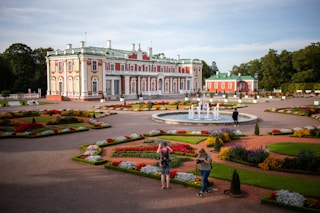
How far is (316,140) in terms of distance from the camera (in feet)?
56.5

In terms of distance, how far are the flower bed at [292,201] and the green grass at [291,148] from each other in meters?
5.96

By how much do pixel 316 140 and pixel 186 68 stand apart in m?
65.4

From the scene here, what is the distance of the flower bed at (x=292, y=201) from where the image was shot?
7.95m

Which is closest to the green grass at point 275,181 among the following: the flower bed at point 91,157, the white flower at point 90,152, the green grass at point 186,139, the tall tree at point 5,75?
the flower bed at point 91,157

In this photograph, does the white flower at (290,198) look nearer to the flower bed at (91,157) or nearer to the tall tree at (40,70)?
the flower bed at (91,157)

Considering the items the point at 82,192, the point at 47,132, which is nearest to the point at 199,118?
the point at 47,132

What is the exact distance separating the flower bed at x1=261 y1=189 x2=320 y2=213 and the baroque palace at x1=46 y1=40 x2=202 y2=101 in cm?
4678

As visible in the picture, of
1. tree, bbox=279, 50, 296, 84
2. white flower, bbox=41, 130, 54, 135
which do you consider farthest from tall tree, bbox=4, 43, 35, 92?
tree, bbox=279, 50, 296, 84

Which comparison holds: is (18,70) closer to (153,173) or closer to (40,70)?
(40,70)

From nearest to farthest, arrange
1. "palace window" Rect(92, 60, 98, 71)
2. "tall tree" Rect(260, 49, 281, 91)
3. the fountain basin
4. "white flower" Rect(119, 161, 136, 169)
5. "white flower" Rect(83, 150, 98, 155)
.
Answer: "white flower" Rect(119, 161, 136, 169)
"white flower" Rect(83, 150, 98, 155)
the fountain basin
"palace window" Rect(92, 60, 98, 71)
"tall tree" Rect(260, 49, 281, 91)

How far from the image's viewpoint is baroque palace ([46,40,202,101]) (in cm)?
5307

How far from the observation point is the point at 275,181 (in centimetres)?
1038

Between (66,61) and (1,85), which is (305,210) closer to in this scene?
(66,61)

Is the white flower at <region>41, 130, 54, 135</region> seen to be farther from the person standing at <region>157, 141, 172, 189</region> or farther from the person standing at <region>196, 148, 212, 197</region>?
the person standing at <region>196, 148, 212, 197</region>
